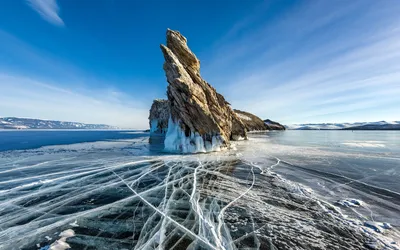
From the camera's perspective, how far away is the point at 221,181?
35.1ft

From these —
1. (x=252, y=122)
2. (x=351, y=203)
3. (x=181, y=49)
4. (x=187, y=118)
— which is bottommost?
(x=351, y=203)

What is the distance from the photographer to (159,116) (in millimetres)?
90125

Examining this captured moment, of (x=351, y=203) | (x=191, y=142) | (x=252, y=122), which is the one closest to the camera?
(x=351, y=203)

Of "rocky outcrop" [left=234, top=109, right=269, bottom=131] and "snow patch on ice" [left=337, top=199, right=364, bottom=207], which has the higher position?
"rocky outcrop" [left=234, top=109, right=269, bottom=131]

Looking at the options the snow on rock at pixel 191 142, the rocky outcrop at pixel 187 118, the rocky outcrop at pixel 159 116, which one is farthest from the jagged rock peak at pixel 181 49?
the rocky outcrop at pixel 159 116

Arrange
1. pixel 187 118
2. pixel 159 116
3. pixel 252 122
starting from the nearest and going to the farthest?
1. pixel 187 118
2. pixel 159 116
3. pixel 252 122

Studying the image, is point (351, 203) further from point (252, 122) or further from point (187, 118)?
point (252, 122)

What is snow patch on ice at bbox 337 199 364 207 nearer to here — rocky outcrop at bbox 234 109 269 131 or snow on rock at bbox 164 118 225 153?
snow on rock at bbox 164 118 225 153

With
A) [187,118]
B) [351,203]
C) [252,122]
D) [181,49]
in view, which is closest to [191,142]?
[187,118]

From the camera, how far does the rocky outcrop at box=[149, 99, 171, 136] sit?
8456 cm

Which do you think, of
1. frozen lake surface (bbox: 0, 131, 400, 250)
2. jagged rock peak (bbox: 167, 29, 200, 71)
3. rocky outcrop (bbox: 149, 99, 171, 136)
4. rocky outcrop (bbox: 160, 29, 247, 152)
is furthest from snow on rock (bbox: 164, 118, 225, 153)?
rocky outcrop (bbox: 149, 99, 171, 136)

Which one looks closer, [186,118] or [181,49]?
[186,118]

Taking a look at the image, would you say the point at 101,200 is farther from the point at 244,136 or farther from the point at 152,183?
the point at 244,136

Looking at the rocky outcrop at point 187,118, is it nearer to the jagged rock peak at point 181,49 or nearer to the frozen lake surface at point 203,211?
the jagged rock peak at point 181,49
